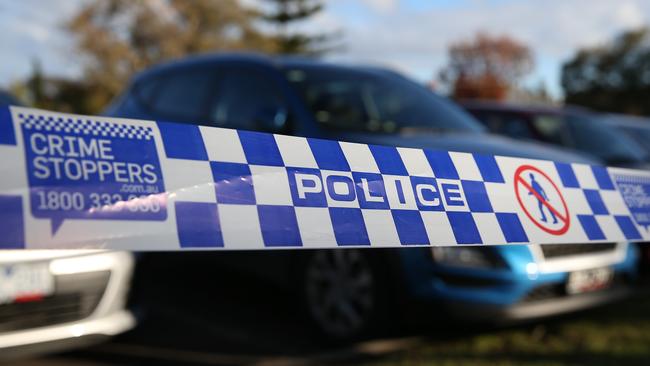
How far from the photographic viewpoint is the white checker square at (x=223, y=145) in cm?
129

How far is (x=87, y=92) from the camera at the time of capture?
36.8 m

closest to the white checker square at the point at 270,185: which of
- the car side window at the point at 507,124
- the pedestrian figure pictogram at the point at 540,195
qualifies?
the pedestrian figure pictogram at the point at 540,195

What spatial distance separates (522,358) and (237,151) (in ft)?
8.46

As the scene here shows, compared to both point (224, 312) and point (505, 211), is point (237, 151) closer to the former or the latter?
point (505, 211)

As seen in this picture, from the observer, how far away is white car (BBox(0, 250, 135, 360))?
8.91 ft

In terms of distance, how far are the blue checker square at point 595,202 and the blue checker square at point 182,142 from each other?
1.03 m

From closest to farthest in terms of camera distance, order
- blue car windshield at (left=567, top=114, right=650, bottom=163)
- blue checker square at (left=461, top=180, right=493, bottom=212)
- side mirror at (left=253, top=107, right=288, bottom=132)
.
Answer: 1. blue checker square at (left=461, top=180, right=493, bottom=212)
2. side mirror at (left=253, top=107, right=288, bottom=132)
3. blue car windshield at (left=567, top=114, right=650, bottom=163)

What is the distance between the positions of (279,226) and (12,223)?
18.6 inches

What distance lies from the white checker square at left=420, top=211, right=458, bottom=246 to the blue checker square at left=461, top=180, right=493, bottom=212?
90 millimetres

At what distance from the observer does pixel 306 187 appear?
1.35 m

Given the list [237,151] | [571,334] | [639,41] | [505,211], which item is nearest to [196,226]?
[237,151]

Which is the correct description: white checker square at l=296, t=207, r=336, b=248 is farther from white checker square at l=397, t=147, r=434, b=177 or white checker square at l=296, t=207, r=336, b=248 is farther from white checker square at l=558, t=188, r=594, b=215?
white checker square at l=558, t=188, r=594, b=215

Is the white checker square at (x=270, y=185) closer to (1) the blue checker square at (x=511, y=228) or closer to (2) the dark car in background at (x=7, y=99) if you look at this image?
(1) the blue checker square at (x=511, y=228)

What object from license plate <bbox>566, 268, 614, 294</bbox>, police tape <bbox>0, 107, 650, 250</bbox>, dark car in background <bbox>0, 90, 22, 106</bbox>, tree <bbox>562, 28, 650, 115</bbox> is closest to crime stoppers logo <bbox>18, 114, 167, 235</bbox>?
police tape <bbox>0, 107, 650, 250</bbox>
